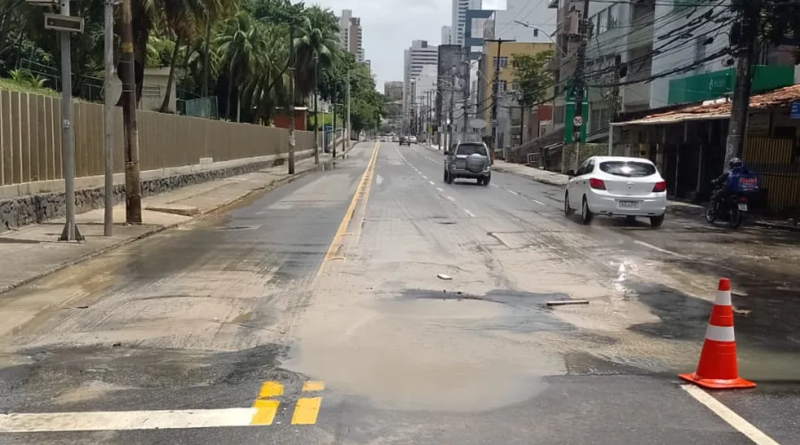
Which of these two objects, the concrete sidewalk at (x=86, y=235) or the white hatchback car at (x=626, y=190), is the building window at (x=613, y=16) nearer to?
the concrete sidewalk at (x=86, y=235)

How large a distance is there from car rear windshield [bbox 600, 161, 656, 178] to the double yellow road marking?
13.8m

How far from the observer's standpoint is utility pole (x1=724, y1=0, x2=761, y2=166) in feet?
64.7

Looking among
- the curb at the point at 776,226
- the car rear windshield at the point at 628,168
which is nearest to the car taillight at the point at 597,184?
the car rear windshield at the point at 628,168

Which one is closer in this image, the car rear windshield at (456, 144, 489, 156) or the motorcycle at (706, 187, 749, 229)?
the motorcycle at (706, 187, 749, 229)

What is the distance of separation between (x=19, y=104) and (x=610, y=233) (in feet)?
40.3

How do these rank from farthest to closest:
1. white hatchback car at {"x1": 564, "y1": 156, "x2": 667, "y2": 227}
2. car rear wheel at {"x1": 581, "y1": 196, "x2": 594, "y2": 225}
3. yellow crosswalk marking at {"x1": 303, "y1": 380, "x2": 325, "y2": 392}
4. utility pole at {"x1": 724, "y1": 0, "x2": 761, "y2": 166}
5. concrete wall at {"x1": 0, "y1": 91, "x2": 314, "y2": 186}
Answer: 1. utility pole at {"x1": 724, "y1": 0, "x2": 761, "y2": 166}
2. car rear wheel at {"x1": 581, "y1": 196, "x2": 594, "y2": 225}
3. white hatchback car at {"x1": 564, "y1": 156, "x2": 667, "y2": 227}
4. concrete wall at {"x1": 0, "y1": 91, "x2": 314, "y2": 186}
5. yellow crosswalk marking at {"x1": 303, "y1": 380, "x2": 325, "y2": 392}

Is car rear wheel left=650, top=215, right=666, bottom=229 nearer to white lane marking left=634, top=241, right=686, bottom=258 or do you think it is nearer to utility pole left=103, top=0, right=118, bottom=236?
white lane marking left=634, top=241, right=686, bottom=258

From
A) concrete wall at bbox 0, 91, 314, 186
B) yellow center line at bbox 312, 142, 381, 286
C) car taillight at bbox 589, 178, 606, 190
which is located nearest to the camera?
yellow center line at bbox 312, 142, 381, 286

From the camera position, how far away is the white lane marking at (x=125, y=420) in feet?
16.1

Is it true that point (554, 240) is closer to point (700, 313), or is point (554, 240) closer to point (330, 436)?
point (700, 313)

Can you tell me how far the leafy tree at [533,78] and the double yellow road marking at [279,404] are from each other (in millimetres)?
64104

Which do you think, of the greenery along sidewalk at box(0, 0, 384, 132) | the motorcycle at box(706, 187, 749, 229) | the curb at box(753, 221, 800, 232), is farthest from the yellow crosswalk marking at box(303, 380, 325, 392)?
the greenery along sidewalk at box(0, 0, 384, 132)

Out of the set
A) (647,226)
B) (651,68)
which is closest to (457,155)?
(651,68)

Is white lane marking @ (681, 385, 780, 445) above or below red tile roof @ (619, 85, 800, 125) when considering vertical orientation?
below
